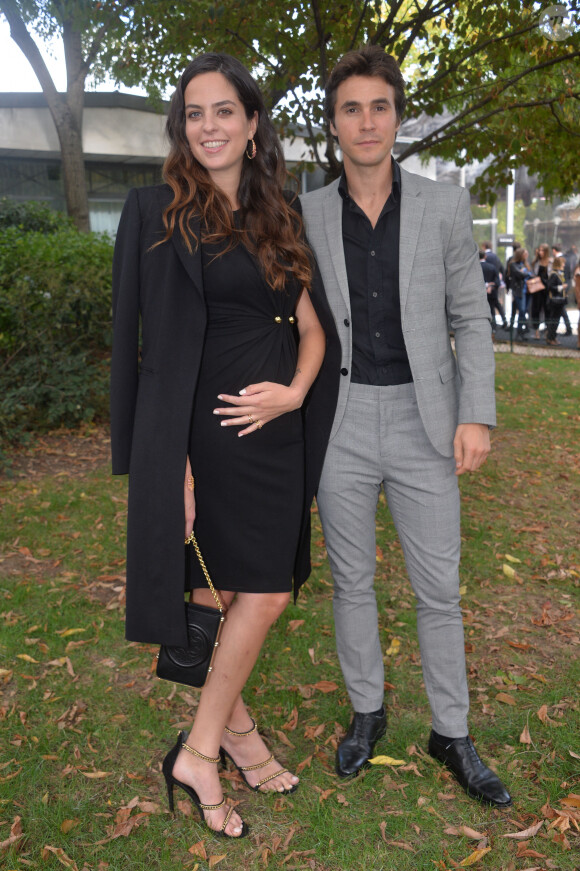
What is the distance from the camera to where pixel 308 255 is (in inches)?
117

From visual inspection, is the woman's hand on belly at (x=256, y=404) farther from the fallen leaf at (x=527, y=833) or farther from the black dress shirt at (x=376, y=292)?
the fallen leaf at (x=527, y=833)

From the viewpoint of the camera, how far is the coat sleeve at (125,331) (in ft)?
9.00

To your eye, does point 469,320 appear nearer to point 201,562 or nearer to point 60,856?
point 201,562

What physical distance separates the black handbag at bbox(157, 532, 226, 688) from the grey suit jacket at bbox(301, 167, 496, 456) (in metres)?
0.91

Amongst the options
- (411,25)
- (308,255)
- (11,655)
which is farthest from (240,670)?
(411,25)

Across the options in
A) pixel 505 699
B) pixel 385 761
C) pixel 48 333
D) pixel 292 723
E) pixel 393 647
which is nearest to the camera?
pixel 385 761

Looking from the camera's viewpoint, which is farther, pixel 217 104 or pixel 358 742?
pixel 358 742

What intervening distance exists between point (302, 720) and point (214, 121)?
269 centimetres

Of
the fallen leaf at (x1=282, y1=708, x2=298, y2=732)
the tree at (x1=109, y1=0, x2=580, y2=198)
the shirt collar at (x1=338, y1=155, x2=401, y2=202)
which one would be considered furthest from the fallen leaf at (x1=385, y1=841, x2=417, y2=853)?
the tree at (x1=109, y1=0, x2=580, y2=198)

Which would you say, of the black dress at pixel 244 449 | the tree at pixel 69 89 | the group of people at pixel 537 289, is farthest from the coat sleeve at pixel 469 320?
the group of people at pixel 537 289

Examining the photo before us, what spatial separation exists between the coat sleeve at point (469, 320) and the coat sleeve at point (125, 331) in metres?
1.19

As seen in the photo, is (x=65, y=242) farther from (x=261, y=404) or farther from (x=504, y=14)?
(x=261, y=404)

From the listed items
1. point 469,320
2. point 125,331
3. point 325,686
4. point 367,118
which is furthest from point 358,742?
point 367,118

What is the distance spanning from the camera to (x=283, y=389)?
2812 mm
